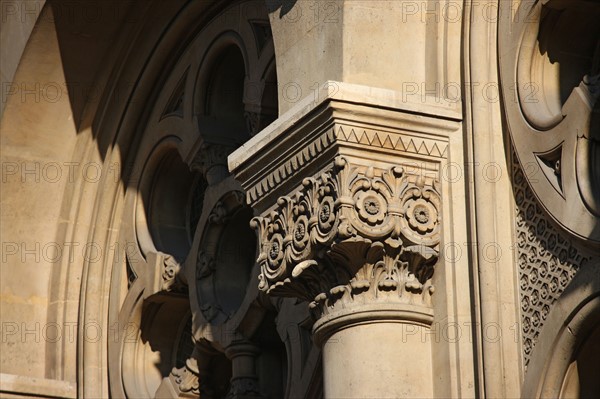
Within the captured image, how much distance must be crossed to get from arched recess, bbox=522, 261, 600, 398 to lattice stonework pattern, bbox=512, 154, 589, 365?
A: 9cm

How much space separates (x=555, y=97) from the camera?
9242 mm

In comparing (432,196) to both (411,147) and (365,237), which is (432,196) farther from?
(365,237)

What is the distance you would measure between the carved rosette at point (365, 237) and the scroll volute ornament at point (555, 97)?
23.0 inches

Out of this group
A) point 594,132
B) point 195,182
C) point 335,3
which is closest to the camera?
point 594,132

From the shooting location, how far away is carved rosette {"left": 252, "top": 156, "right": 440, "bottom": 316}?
29.4 feet

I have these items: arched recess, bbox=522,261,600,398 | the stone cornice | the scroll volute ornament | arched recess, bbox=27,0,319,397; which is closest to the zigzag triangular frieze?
the stone cornice

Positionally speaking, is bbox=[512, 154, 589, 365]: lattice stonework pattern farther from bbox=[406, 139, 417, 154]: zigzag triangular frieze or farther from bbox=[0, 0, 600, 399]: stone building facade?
bbox=[406, 139, 417, 154]: zigzag triangular frieze

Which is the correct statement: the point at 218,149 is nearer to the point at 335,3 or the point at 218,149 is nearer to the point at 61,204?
the point at 61,204

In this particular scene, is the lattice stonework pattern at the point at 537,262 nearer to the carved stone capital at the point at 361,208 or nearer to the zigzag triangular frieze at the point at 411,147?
the carved stone capital at the point at 361,208

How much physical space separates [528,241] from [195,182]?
5.58 m

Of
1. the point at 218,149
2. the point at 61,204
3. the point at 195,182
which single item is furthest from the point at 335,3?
the point at 61,204

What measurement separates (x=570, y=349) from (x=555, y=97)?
1422mm

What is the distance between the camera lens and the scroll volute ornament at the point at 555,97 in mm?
8789

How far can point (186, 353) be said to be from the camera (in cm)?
1381
